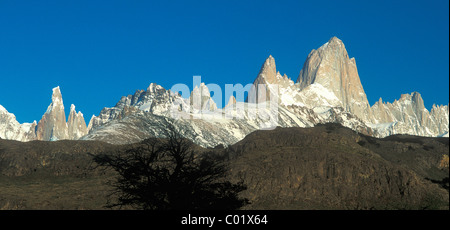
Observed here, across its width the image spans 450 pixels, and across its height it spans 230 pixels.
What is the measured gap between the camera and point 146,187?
158ft
